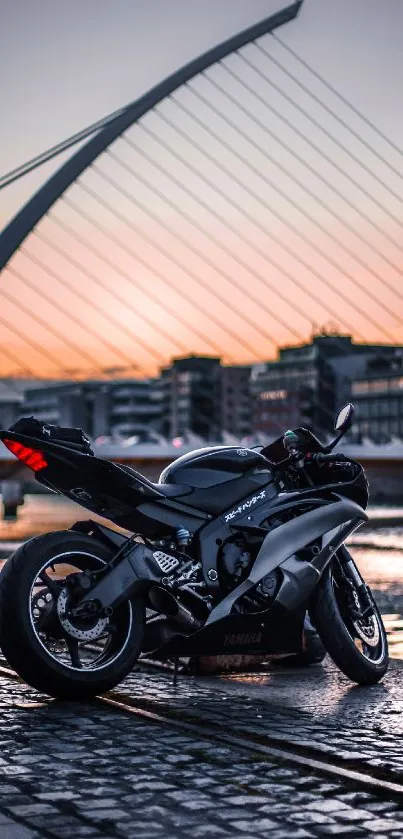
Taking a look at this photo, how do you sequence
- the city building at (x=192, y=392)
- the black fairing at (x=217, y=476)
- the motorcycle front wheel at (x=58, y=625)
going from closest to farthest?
the motorcycle front wheel at (x=58, y=625), the black fairing at (x=217, y=476), the city building at (x=192, y=392)

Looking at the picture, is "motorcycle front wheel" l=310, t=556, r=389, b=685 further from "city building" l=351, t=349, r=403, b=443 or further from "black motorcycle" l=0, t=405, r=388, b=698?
"city building" l=351, t=349, r=403, b=443

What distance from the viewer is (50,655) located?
5781 millimetres

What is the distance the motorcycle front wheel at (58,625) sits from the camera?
5.71 m

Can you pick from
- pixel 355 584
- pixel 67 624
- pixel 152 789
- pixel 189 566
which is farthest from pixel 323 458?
pixel 152 789

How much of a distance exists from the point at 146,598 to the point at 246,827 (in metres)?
2.24

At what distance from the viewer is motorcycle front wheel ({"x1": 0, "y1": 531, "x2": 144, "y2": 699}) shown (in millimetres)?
5711

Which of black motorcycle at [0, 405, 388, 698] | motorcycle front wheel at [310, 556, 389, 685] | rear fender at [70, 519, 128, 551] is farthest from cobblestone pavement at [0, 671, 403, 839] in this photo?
motorcycle front wheel at [310, 556, 389, 685]

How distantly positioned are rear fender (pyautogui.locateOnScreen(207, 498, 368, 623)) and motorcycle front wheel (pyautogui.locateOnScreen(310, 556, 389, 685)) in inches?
4.4

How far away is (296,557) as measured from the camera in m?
6.52

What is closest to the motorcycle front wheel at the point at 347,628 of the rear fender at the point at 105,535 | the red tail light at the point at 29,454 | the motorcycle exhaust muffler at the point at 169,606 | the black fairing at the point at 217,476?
the black fairing at the point at 217,476

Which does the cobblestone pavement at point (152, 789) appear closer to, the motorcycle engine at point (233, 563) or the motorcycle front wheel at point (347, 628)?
the motorcycle engine at point (233, 563)

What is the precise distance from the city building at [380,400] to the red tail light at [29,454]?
6083 inches

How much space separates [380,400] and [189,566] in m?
158

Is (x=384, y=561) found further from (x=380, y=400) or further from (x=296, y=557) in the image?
(x=380, y=400)
